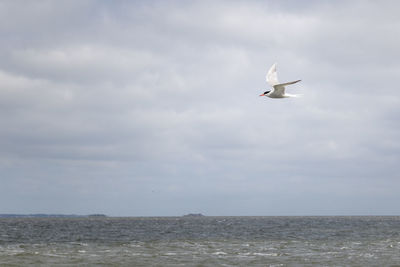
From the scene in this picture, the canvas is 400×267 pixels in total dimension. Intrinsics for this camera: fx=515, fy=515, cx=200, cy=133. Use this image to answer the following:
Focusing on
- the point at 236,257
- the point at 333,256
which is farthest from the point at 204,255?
the point at 333,256

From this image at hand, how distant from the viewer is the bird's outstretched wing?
25.8m

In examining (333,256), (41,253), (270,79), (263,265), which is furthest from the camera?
(41,253)

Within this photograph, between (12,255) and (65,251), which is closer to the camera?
(12,255)

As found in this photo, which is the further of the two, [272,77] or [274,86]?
[272,77]

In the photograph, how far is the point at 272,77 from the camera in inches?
1028

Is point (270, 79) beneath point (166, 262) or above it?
above

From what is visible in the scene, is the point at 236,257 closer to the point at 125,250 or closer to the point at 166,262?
the point at 166,262

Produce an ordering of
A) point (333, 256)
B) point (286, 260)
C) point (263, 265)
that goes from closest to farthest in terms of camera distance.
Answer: point (263, 265)
point (286, 260)
point (333, 256)

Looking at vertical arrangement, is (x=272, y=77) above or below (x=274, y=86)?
above

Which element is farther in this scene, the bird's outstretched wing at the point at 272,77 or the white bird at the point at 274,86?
the bird's outstretched wing at the point at 272,77

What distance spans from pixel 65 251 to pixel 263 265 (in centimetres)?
1695

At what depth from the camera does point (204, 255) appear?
1425 inches

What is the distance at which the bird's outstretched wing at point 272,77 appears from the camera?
25844mm

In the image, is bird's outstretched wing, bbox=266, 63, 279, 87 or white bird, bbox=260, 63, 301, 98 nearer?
white bird, bbox=260, 63, 301, 98
